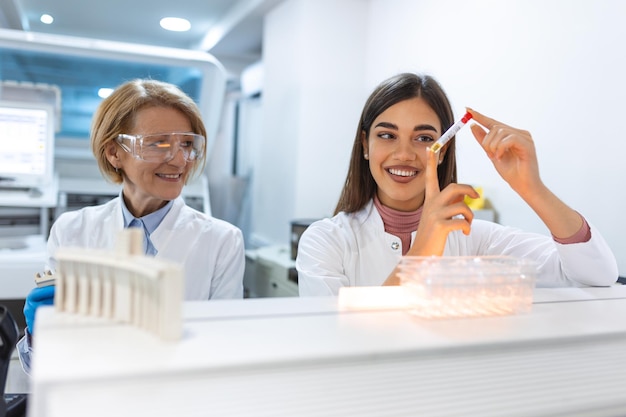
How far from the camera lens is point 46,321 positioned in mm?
588

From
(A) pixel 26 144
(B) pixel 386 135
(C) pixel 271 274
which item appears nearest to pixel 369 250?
(B) pixel 386 135

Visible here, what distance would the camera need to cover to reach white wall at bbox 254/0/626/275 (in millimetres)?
1787

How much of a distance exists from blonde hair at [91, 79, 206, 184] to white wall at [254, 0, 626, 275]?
120cm

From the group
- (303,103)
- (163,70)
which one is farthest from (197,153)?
(303,103)

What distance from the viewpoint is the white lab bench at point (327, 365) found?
1.65 ft

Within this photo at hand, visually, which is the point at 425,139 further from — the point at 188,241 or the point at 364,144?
the point at 188,241

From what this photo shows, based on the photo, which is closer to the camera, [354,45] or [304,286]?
[304,286]

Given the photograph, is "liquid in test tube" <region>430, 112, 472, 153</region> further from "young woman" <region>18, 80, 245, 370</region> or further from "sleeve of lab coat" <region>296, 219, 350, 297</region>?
"young woman" <region>18, 80, 245, 370</region>

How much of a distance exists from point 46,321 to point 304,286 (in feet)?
2.40

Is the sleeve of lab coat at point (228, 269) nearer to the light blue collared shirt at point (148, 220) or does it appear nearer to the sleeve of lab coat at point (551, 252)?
the light blue collared shirt at point (148, 220)

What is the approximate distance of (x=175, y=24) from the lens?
4184 mm

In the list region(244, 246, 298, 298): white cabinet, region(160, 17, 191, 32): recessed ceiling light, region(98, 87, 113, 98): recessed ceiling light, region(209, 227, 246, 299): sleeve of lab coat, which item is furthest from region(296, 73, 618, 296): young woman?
region(160, 17, 191, 32): recessed ceiling light

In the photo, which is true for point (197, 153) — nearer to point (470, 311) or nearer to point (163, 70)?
point (470, 311)

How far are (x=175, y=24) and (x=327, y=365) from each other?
4038 mm
